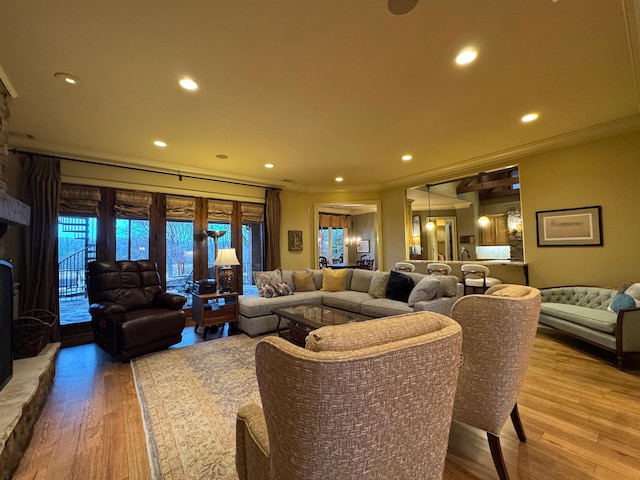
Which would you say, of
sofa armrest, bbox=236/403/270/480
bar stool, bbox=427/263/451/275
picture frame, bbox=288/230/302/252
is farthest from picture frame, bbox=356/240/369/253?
sofa armrest, bbox=236/403/270/480

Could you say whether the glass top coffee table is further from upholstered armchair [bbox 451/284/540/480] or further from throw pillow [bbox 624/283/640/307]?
throw pillow [bbox 624/283/640/307]

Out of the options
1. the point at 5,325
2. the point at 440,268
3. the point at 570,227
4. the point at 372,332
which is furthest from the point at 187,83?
the point at 570,227

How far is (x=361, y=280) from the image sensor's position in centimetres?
513

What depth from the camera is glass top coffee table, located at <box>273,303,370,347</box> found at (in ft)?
10.6

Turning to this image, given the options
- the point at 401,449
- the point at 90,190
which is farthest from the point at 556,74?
the point at 90,190

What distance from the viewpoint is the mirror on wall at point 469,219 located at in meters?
6.82

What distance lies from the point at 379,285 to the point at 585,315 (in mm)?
2484

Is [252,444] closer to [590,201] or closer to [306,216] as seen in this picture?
[590,201]

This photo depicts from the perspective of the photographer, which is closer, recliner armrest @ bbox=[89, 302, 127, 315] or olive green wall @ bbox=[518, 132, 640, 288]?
recliner armrest @ bbox=[89, 302, 127, 315]

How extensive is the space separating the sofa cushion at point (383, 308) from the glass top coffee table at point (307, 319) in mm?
399

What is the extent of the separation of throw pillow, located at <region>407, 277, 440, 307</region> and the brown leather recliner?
3119 millimetres

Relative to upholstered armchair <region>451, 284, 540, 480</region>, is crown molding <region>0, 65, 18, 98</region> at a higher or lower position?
higher

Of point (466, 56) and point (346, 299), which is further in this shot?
point (346, 299)

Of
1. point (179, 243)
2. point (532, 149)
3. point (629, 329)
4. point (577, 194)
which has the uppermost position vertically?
point (532, 149)
